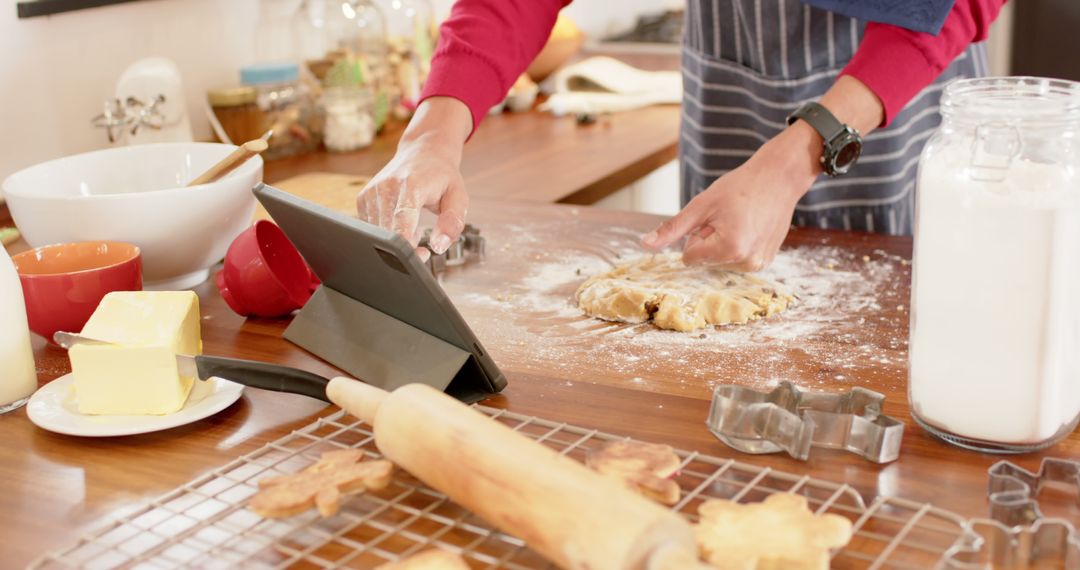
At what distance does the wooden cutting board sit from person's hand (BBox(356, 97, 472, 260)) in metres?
0.35

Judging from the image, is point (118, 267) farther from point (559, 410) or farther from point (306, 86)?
point (306, 86)

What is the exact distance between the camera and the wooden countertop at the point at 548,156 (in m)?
1.99

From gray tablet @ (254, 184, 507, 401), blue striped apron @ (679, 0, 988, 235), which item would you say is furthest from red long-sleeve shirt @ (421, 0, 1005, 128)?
gray tablet @ (254, 184, 507, 401)

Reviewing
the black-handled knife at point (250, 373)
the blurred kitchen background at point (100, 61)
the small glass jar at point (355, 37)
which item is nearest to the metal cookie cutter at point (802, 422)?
the black-handled knife at point (250, 373)

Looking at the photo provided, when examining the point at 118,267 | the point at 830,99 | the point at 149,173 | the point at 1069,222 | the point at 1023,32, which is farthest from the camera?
the point at 1023,32

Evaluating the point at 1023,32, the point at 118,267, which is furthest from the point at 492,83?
the point at 1023,32

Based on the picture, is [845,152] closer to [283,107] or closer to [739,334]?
[739,334]

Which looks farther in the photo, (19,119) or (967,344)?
(19,119)

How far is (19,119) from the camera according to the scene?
192 centimetres

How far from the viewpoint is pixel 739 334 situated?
116 centimetres

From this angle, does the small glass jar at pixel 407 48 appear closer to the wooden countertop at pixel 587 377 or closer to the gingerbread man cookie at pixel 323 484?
the wooden countertop at pixel 587 377

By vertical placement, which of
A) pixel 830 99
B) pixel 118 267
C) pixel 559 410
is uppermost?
pixel 830 99

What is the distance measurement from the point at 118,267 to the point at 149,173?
38 cm

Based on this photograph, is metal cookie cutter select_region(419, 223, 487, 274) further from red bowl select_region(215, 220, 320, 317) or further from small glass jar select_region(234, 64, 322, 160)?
small glass jar select_region(234, 64, 322, 160)
